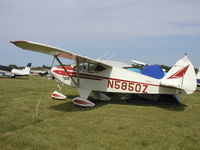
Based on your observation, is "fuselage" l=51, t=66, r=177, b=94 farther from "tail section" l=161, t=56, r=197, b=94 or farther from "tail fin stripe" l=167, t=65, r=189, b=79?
"tail fin stripe" l=167, t=65, r=189, b=79

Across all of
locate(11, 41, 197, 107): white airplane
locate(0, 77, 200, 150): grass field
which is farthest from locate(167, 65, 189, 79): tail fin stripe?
locate(0, 77, 200, 150): grass field

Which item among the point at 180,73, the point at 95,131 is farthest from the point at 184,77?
the point at 95,131

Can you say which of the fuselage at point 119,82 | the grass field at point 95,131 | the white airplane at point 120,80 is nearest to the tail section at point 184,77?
the white airplane at point 120,80

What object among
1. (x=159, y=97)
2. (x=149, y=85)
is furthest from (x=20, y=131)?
(x=159, y=97)

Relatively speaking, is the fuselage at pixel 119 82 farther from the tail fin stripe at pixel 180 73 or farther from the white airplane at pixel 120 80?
the tail fin stripe at pixel 180 73

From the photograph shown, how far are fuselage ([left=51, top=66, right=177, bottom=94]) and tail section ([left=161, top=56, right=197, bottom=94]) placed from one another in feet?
1.21

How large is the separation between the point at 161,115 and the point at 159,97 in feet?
7.24

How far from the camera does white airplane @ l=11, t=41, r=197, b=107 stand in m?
6.95

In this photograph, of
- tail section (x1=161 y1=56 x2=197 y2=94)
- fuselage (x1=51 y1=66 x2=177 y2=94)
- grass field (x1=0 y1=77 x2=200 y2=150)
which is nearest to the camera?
grass field (x1=0 y1=77 x2=200 y2=150)

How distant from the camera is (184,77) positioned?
6957 mm

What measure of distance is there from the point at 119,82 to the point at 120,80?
92 mm

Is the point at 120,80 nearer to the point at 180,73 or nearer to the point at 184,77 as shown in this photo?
the point at 180,73

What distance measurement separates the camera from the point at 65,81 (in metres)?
8.16

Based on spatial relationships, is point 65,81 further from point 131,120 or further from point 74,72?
point 131,120
